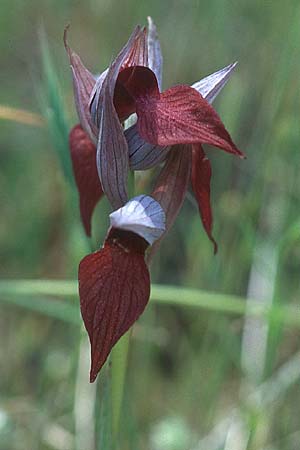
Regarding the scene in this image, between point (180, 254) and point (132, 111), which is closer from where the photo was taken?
point (132, 111)

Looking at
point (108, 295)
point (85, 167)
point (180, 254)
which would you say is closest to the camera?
point (108, 295)

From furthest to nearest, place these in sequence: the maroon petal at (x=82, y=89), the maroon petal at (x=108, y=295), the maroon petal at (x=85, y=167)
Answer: the maroon petal at (x=85, y=167) → the maroon petal at (x=82, y=89) → the maroon petal at (x=108, y=295)

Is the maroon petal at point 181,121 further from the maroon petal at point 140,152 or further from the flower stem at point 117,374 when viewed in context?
the flower stem at point 117,374

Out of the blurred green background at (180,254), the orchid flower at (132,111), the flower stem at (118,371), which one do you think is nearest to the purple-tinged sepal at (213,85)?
the orchid flower at (132,111)

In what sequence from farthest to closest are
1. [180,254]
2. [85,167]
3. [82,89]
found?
[180,254], [85,167], [82,89]

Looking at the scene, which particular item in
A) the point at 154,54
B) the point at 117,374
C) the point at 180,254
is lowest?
the point at 180,254

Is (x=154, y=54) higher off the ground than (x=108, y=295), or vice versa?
(x=154, y=54)

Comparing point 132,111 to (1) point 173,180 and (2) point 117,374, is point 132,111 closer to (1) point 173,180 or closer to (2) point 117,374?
(1) point 173,180

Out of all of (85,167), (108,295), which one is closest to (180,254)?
(85,167)
